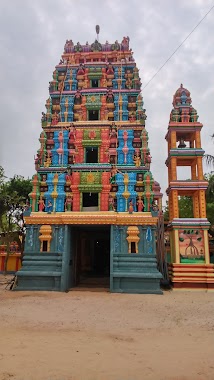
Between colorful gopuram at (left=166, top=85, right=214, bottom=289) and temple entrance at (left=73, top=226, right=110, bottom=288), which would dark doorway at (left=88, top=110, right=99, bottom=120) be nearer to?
colorful gopuram at (left=166, top=85, right=214, bottom=289)

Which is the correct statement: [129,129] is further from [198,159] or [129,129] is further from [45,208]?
[45,208]

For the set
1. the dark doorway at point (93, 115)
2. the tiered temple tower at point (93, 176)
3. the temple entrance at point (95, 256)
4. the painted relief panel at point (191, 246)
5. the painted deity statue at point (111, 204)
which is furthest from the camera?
the temple entrance at point (95, 256)

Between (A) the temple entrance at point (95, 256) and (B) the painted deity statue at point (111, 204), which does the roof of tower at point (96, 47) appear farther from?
(A) the temple entrance at point (95, 256)

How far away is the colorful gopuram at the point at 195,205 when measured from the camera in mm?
16750

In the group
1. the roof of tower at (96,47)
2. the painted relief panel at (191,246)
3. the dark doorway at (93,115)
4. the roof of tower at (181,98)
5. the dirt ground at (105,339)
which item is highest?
the roof of tower at (96,47)

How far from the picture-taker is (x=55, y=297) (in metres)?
13.5

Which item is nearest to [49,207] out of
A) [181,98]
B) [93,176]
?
[93,176]

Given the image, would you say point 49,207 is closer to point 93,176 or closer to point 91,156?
point 93,176

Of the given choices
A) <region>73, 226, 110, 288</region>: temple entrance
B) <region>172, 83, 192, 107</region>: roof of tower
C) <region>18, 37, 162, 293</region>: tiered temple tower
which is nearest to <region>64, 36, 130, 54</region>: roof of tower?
<region>18, 37, 162, 293</region>: tiered temple tower

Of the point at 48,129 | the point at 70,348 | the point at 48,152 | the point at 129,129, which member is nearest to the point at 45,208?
the point at 48,152

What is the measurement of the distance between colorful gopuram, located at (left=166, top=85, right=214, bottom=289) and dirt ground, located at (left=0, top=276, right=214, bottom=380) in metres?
3.96

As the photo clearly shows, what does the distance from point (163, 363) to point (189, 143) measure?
700 inches

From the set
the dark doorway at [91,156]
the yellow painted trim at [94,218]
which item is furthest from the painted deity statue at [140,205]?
the dark doorway at [91,156]

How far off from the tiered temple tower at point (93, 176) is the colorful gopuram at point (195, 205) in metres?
2.08
